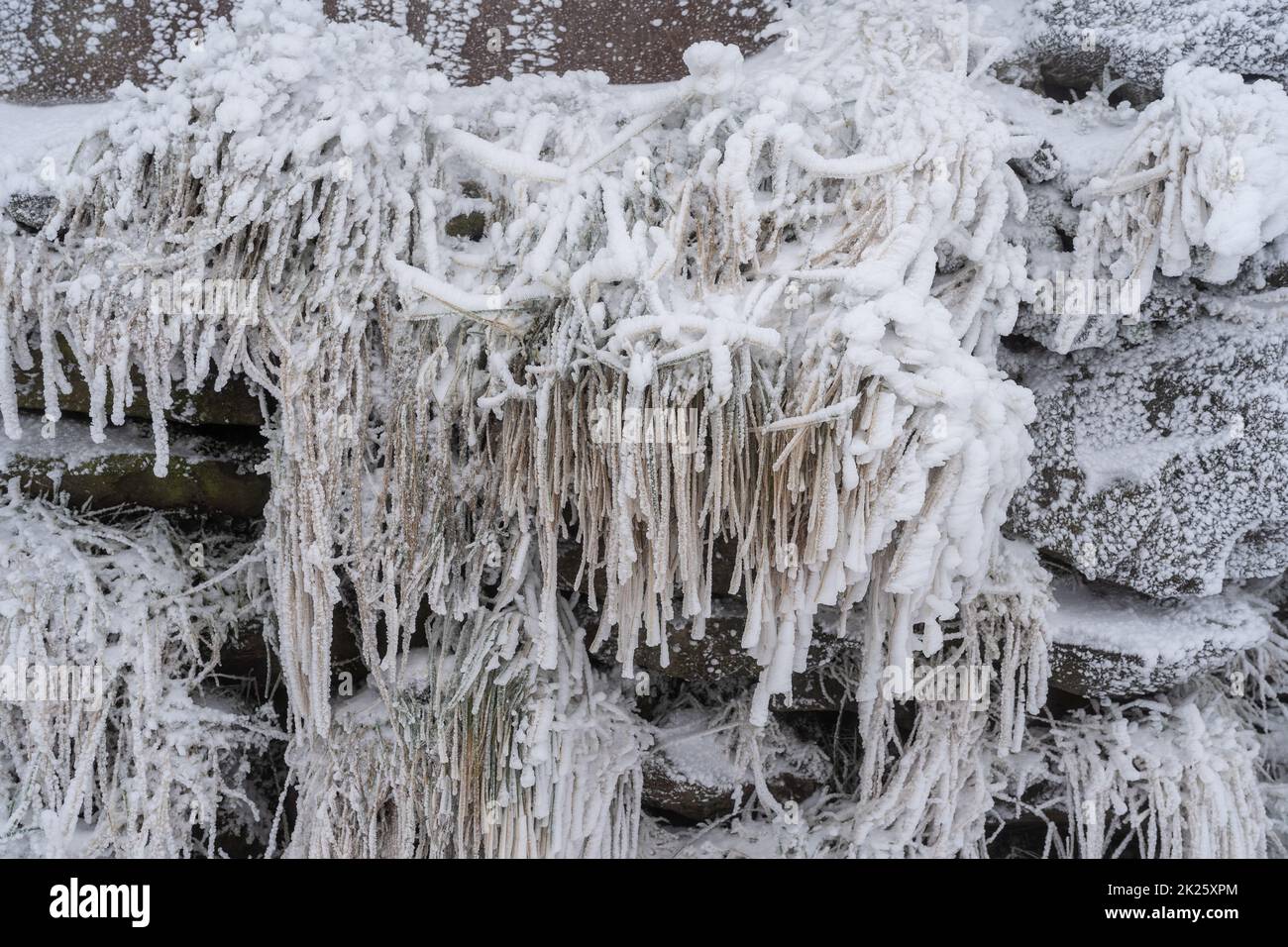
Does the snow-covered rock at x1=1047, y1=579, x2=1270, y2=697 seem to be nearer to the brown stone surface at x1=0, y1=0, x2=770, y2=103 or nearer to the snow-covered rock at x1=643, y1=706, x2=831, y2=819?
the snow-covered rock at x1=643, y1=706, x2=831, y2=819

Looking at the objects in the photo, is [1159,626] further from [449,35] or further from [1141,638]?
[449,35]

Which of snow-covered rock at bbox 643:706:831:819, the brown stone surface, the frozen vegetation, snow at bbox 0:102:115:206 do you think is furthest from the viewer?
snow-covered rock at bbox 643:706:831:819

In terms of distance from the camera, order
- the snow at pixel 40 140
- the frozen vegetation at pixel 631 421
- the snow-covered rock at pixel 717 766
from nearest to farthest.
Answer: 1. the frozen vegetation at pixel 631 421
2. the snow at pixel 40 140
3. the snow-covered rock at pixel 717 766

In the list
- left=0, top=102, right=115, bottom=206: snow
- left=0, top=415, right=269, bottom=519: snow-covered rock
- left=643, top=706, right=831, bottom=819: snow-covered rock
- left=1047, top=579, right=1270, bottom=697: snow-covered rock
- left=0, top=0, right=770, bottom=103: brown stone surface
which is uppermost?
left=0, top=0, right=770, bottom=103: brown stone surface

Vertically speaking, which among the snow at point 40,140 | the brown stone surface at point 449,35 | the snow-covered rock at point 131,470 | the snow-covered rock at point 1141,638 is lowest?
the snow-covered rock at point 1141,638

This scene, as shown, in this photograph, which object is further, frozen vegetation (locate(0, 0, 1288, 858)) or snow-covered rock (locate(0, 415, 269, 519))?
snow-covered rock (locate(0, 415, 269, 519))

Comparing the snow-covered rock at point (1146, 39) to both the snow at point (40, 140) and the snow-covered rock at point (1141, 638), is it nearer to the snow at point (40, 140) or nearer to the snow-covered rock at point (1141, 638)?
the snow-covered rock at point (1141, 638)

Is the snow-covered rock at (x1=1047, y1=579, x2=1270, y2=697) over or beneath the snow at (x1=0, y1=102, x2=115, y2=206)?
beneath

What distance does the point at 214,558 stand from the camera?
2.01 meters

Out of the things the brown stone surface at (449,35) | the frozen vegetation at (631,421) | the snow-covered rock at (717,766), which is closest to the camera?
the frozen vegetation at (631,421)

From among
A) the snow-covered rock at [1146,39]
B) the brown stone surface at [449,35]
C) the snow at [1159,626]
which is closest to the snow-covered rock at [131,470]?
the brown stone surface at [449,35]

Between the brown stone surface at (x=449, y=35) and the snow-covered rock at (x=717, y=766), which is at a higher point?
the brown stone surface at (x=449, y=35)

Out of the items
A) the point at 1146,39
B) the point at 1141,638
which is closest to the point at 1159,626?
the point at 1141,638

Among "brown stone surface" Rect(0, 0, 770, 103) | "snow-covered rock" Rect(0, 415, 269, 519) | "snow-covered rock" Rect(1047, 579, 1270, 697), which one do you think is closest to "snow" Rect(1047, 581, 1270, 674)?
"snow-covered rock" Rect(1047, 579, 1270, 697)
